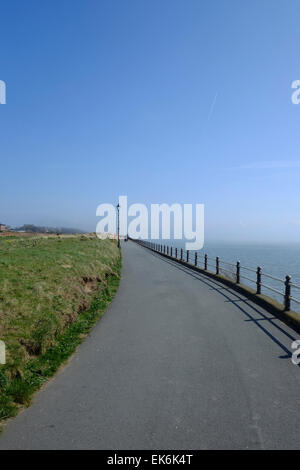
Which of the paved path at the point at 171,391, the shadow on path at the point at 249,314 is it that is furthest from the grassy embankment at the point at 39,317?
the shadow on path at the point at 249,314

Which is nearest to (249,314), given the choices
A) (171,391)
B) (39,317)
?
(171,391)

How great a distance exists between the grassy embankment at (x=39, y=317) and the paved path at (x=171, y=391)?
0.33 meters

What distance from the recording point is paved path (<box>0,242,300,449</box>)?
399 centimetres

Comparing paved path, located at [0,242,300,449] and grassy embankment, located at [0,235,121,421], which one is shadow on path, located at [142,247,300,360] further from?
grassy embankment, located at [0,235,121,421]

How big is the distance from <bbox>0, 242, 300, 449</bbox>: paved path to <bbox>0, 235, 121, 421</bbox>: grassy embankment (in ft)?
1.09

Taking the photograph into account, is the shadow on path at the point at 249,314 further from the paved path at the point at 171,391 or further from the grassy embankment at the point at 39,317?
the grassy embankment at the point at 39,317

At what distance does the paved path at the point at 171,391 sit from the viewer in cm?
399

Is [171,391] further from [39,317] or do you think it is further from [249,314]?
[249,314]

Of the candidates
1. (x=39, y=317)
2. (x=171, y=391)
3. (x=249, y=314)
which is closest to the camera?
(x=171, y=391)

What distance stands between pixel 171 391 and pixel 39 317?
Answer: 4282 millimetres

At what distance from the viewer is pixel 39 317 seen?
26.0ft

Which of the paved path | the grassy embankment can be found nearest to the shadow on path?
the paved path
